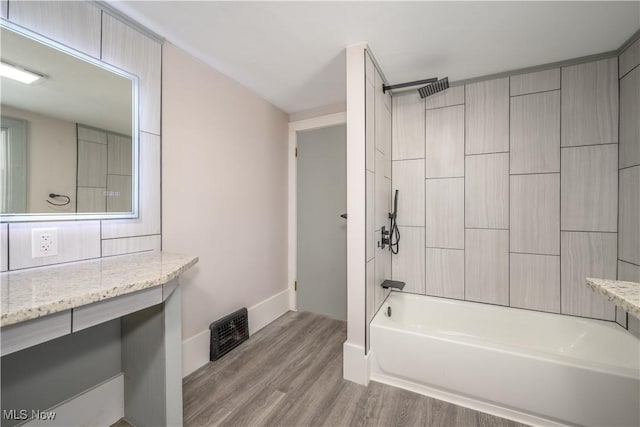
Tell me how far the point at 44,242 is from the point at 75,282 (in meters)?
0.41

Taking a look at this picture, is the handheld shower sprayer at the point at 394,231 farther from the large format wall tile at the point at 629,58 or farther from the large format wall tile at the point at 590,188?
the large format wall tile at the point at 629,58

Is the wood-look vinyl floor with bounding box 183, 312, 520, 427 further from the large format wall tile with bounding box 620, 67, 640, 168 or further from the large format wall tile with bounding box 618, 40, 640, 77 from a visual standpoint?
the large format wall tile with bounding box 618, 40, 640, 77

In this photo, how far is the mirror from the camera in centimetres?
110

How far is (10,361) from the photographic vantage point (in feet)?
3.62

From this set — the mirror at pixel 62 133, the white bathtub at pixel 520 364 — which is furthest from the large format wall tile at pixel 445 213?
the mirror at pixel 62 133

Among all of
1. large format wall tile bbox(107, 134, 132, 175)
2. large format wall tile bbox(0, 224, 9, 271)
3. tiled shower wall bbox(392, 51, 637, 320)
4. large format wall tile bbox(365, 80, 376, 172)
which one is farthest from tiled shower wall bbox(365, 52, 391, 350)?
large format wall tile bbox(0, 224, 9, 271)

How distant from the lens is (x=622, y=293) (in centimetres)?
90

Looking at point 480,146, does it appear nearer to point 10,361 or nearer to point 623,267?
point 623,267

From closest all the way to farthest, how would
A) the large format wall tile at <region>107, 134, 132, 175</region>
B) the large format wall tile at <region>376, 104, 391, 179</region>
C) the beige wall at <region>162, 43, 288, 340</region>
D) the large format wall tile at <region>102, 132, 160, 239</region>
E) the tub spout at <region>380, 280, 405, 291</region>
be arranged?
the large format wall tile at <region>107, 134, 132, 175</region> → the large format wall tile at <region>102, 132, 160, 239</region> → the beige wall at <region>162, 43, 288, 340</region> → the large format wall tile at <region>376, 104, 391, 179</region> → the tub spout at <region>380, 280, 405, 291</region>

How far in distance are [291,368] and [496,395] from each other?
133 centimetres

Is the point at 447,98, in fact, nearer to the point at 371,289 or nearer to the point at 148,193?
the point at 371,289

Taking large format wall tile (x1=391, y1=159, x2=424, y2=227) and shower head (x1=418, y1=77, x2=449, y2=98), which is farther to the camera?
large format wall tile (x1=391, y1=159, x2=424, y2=227)

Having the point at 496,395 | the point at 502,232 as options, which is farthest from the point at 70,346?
the point at 502,232

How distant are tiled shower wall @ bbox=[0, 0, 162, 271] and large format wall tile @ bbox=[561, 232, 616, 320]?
9.63 feet
